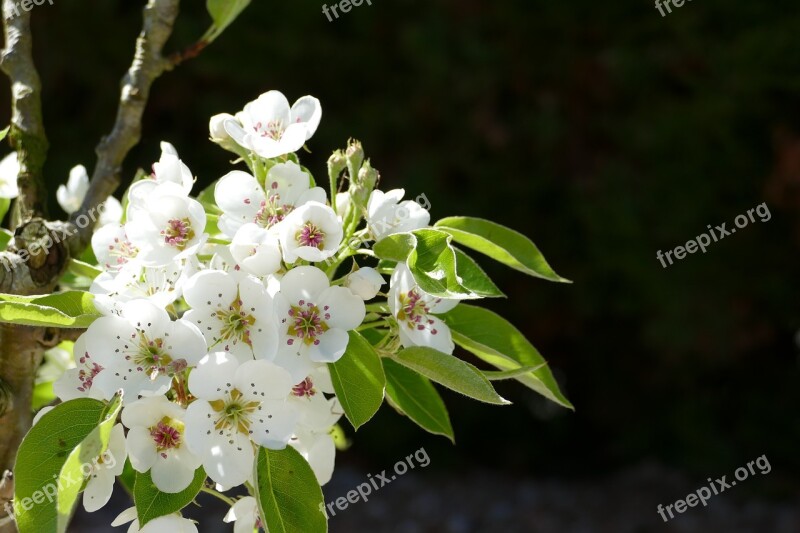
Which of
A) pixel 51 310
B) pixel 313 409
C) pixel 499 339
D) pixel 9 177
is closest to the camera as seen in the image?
pixel 51 310

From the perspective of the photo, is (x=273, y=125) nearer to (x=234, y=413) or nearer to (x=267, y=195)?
(x=267, y=195)

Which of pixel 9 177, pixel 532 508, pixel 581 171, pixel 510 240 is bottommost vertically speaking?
pixel 532 508

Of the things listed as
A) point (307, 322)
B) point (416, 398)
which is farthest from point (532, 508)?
point (307, 322)

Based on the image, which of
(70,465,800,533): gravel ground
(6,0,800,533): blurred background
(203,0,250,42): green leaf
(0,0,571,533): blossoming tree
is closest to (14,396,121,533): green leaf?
(0,0,571,533): blossoming tree

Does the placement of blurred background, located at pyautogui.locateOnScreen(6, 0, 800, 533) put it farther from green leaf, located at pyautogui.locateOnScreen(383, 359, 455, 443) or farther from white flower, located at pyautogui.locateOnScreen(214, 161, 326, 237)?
white flower, located at pyautogui.locateOnScreen(214, 161, 326, 237)

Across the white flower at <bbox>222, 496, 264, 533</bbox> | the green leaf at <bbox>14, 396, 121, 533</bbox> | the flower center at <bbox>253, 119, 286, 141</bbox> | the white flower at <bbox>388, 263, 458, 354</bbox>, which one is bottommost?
the white flower at <bbox>222, 496, 264, 533</bbox>

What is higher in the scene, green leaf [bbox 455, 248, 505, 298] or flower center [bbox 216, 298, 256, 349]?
flower center [bbox 216, 298, 256, 349]

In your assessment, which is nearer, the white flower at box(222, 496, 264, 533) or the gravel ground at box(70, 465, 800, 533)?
the white flower at box(222, 496, 264, 533)

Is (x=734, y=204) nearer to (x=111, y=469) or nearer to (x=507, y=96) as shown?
(x=507, y=96)
